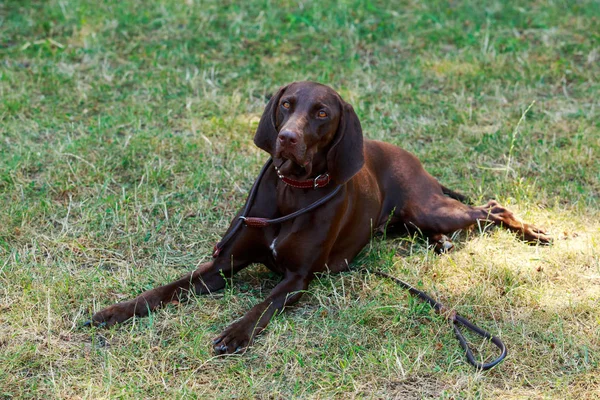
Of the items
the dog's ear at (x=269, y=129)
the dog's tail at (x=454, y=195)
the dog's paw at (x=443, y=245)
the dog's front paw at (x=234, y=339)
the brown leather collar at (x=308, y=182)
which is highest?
the dog's ear at (x=269, y=129)

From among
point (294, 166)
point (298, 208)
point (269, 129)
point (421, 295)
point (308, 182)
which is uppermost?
point (269, 129)

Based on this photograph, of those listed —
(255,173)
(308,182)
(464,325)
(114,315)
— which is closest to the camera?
(114,315)

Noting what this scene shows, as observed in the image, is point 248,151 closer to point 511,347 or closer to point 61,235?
point 61,235

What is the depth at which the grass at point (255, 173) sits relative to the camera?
11.9ft

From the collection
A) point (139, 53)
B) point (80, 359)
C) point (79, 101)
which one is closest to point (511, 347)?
point (80, 359)

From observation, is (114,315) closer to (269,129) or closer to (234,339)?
(234,339)

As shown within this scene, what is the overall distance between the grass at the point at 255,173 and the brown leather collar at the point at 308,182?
0.55 m

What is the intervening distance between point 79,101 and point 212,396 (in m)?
3.68

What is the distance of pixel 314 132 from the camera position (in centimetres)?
392

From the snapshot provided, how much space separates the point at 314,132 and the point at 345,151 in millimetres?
224

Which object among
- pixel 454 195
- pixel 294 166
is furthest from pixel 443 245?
pixel 294 166

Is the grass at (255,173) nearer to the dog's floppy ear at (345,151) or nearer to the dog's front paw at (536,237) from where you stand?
the dog's front paw at (536,237)

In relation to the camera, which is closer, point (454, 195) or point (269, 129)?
point (269, 129)

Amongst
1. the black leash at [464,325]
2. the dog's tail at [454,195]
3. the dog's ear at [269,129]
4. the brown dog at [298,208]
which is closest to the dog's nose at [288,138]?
the brown dog at [298,208]
